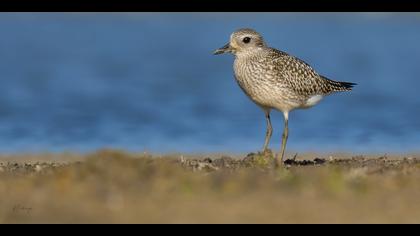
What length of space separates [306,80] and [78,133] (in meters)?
7.39

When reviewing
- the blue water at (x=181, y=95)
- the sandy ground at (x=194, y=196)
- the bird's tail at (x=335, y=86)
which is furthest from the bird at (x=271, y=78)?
the blue water at (x=181, y=95)

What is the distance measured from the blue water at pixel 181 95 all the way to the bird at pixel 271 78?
456 centimetres

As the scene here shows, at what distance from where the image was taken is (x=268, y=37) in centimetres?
4009

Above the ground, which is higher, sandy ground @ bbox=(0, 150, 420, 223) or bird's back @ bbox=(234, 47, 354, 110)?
bird's back @ bbox=(234, 47, 354, 110)

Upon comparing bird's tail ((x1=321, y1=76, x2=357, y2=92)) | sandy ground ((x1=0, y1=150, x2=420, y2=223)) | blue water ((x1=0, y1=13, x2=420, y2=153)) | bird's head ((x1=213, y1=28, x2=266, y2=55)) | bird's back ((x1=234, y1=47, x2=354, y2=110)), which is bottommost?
sandy ground ((x1=0, y1=150, x2=420, y2=223))

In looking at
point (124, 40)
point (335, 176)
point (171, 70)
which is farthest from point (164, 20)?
point (335, 176)

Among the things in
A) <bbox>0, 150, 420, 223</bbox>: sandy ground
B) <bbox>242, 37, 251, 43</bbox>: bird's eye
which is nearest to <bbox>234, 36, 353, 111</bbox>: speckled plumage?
<bbox>242, 37, 251, 43</bbox>: bird's eye

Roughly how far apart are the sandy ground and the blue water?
8.19 meters

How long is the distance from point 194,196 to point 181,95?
16.0 metres

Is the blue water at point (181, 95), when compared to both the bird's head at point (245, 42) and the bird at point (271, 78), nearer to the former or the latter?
the bird at point (271, 78)

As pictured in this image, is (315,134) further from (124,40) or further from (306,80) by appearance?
(124,40)

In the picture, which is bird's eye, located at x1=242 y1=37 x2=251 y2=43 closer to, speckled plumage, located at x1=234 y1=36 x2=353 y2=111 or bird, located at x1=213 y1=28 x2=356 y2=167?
bird, located at x1=213 y1=28 x2=356 y2=167

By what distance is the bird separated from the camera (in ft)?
41.4
